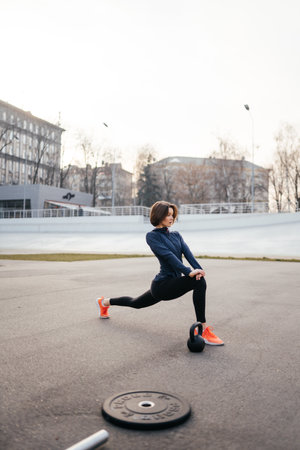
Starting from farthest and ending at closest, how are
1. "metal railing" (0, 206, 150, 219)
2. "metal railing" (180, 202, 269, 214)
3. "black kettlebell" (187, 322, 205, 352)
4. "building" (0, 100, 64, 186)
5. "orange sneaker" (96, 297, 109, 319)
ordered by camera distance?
"building" (0, 100, 64, 186)
"metal railing" (0, 206, 150, 219)
"metal railing" (180, 202, 269, 214)
"orange sneaker" (96, 297, 109, 319)
"black kettlebell" (187, 322, 205, 352)

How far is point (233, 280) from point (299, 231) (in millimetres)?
21250

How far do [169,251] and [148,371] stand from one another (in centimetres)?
133

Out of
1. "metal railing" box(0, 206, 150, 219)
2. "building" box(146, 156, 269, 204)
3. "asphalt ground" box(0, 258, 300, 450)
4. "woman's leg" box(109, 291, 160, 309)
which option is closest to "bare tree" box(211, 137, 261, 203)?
"building" box(146, 156, 269, 204)

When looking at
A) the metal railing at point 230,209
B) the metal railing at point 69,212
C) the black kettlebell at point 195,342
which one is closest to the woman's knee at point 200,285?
the black kettlebell at point 195,342

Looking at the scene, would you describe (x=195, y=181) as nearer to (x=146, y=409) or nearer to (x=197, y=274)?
(x=197, y=274)

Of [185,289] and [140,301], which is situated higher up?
[185,289]

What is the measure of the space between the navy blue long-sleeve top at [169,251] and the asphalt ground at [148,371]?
2.49ft

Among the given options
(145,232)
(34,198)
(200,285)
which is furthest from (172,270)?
(34,198)

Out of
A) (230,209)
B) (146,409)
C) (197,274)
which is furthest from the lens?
(230,209)

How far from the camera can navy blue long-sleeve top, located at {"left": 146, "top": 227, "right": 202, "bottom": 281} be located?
159 inches

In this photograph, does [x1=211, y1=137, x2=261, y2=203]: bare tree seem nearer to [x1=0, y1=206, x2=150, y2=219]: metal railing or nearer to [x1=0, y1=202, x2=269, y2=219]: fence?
[x1=0, y1=202, x2=269, y2=219]: fence

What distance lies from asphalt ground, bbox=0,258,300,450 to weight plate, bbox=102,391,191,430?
50 millimetres

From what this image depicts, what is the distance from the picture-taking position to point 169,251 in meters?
4.10

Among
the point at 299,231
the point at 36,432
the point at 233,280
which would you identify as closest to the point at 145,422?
the point at 36,432
